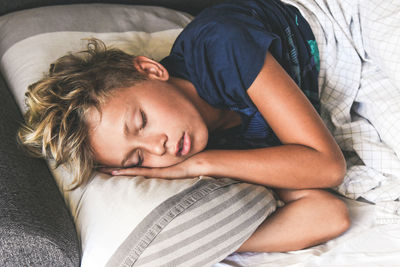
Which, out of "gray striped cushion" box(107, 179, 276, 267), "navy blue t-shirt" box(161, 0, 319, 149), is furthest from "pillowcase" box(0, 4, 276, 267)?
"navy blue t-shirt" box(161, 0, 319, 149)

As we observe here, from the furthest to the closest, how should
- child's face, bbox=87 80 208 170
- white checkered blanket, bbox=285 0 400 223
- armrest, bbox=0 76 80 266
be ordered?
white checkered blanket, bbox=285 0 400 223
child's face, bbox=87 80 208 170
armrest, bbox=0 76 80 266

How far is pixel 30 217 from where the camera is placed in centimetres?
72

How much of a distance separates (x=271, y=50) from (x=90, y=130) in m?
0.45

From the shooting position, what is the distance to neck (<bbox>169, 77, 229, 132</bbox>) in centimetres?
100

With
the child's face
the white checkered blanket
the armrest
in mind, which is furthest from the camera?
the white checkered blanket

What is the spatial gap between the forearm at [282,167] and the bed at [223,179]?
0.04 meters

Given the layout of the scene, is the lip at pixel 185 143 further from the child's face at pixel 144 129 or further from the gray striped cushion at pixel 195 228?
the gray striped cushion at pixel 195 228

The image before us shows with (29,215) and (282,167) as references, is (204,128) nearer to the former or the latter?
(282,167)

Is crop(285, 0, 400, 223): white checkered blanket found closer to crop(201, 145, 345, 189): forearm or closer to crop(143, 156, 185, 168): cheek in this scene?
crop(201, 145, 345, 189): forearm

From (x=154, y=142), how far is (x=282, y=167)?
267 millimetres

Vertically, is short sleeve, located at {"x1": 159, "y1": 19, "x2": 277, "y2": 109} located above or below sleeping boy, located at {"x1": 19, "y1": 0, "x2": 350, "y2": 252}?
above

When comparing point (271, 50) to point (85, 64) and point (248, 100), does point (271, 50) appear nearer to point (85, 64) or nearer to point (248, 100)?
point (248, 100)


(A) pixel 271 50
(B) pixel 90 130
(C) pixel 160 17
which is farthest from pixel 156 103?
(C) pixel 160 17

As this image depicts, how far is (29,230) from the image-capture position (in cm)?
69
